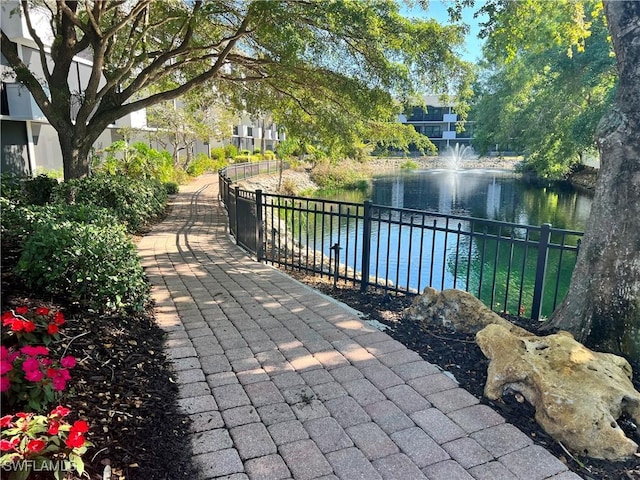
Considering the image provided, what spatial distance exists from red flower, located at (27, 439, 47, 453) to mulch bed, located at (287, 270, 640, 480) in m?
2.56

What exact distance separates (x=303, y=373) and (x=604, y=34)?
18.5 m

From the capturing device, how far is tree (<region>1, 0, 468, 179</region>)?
7.07 metres

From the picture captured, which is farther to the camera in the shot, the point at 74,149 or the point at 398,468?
the point at 74,149

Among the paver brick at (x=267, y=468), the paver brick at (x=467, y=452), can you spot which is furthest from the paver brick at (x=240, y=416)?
the paver brick at (x=467, y=452)

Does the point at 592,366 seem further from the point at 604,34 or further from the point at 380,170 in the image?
the point at 380,170

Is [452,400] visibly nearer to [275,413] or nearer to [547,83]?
[275,413]

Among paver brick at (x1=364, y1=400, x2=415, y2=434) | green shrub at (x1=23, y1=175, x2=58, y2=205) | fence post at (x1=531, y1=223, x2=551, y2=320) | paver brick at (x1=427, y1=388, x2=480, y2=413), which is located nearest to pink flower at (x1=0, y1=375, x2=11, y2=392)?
paver brick at (x1=364, y1=400, x2=415, y2=434)

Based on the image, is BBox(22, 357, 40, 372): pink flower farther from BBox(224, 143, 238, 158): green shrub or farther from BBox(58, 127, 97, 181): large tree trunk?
BBox(224, 143, 238, 158): green shrub

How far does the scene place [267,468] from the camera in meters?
2.33

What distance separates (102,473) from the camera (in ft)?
7.09

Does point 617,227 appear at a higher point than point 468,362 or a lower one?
higher

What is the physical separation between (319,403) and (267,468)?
681 millimetres

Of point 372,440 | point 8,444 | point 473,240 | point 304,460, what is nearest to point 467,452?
point 372,440

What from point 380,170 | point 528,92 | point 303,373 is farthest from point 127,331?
point 380,170
